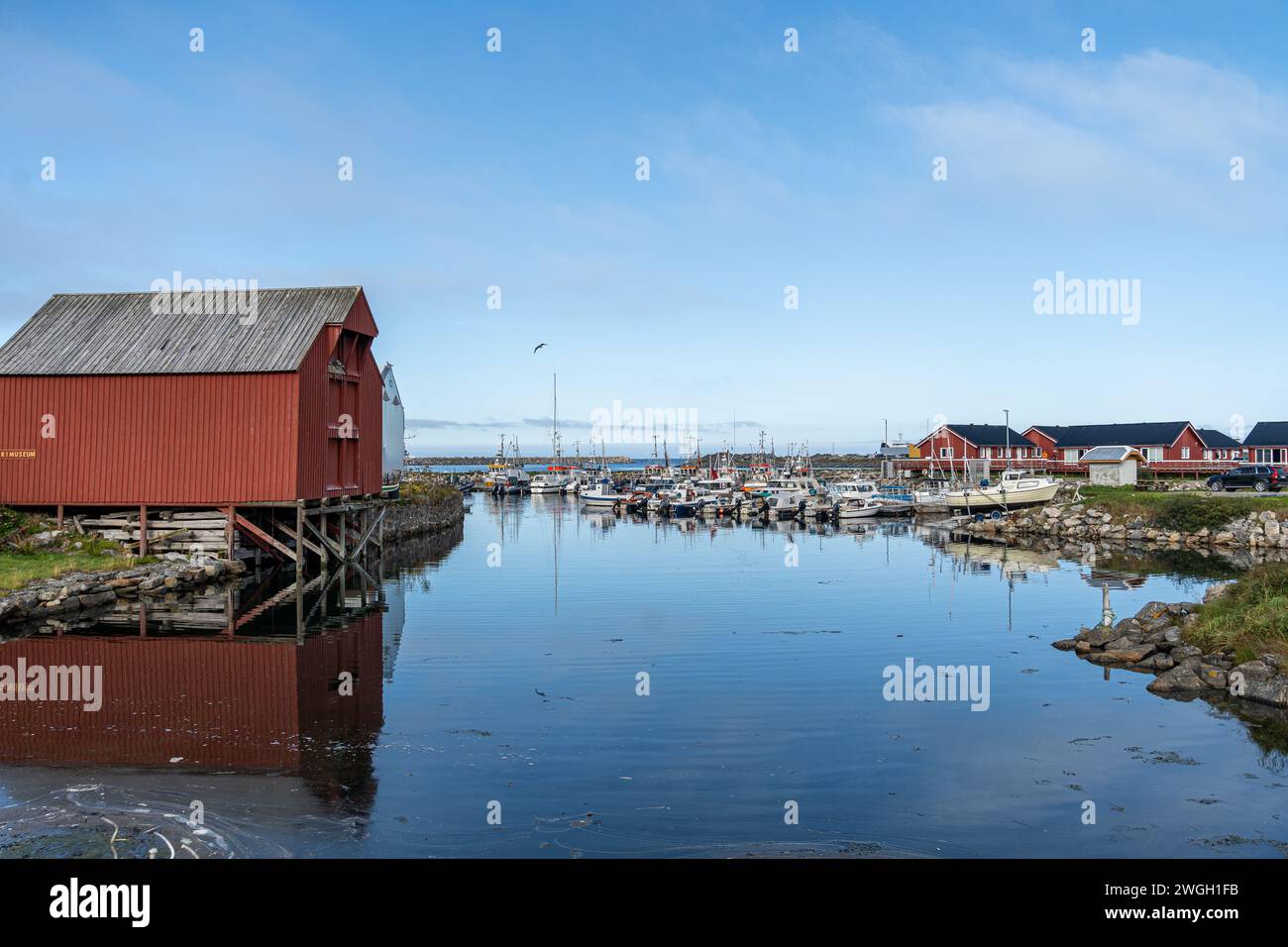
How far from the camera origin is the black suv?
57.3m

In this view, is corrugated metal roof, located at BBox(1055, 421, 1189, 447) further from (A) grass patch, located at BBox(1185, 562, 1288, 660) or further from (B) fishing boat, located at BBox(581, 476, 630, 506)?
(A) grass patch, located at BBox(1185, 562, 1288, 660)

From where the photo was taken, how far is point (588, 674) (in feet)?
63.2

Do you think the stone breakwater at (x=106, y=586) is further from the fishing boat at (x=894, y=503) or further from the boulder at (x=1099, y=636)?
the fishing boat at (x=894, y=503)

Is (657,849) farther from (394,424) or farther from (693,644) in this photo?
(394,424)

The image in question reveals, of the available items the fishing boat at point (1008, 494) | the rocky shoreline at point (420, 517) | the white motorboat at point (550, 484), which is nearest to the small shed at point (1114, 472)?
the fishing boat at point (1008, 494)

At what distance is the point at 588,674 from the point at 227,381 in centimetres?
1879

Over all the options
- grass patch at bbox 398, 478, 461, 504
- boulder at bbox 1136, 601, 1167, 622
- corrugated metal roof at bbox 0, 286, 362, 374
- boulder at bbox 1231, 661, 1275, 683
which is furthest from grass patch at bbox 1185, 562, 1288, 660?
grass patch at bbox 398, 478, 461, 504

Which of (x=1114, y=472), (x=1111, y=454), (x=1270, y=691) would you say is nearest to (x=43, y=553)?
(x=1270, y=691)

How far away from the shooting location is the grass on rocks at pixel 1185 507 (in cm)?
4938

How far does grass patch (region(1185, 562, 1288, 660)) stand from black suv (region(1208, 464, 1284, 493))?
41392mm

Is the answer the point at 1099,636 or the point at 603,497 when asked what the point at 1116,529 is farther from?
the point at 603,497

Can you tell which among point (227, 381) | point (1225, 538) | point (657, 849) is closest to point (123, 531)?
point (227, 381)

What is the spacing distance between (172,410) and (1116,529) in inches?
1804

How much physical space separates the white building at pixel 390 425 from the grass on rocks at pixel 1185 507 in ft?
136
